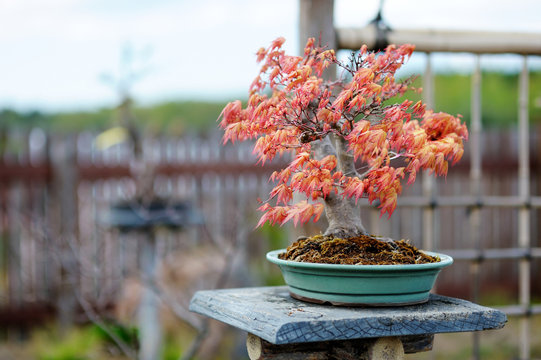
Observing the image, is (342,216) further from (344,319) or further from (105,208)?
(105,208)

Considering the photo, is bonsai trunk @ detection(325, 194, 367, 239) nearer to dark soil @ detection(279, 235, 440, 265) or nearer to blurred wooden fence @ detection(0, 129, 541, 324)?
dark soil @ detection(279, 235, 440, 265)

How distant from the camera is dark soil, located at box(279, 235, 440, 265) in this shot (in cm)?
130

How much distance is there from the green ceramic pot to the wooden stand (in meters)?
0.02

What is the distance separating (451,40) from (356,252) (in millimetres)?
1174

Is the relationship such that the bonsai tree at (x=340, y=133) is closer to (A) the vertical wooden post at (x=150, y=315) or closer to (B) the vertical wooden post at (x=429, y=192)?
(B) the vertical wooden post at (x=429, y=192)

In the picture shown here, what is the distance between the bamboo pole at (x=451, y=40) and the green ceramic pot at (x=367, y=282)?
0.94 m

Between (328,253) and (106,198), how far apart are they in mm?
3668

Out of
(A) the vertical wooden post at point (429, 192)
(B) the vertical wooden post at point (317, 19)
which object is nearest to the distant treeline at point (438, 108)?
(A) the vertical wooden post at point (429, 192)

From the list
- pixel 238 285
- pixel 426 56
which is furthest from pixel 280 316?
pixel 238 285

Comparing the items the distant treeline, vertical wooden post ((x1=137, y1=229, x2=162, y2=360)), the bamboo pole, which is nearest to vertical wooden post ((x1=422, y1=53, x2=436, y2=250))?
A: the bamboo pole

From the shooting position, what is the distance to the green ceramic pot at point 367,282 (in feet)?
4.13

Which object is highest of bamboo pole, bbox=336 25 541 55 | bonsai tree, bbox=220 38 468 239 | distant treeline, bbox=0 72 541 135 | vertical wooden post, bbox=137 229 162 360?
distant treeline, bbox=0 72 541 135

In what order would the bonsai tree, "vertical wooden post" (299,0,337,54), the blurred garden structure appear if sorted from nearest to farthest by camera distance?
the bonsai tree
"vertical wooden post" (299,0,337,54)
the blurred garden structure

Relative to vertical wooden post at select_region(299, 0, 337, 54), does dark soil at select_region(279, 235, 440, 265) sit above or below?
below
